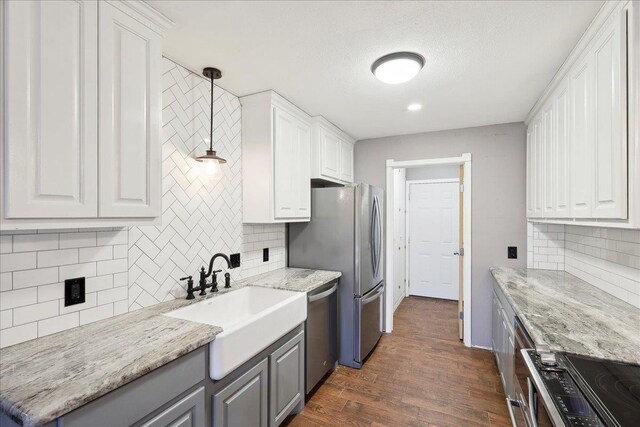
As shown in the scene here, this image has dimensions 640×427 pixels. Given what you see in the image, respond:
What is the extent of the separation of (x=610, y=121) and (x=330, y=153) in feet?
7.38

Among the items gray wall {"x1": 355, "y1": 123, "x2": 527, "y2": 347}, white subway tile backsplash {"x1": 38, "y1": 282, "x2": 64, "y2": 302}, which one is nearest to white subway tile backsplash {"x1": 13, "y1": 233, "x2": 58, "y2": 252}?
white subway tile backsplash {"x1": 38, "y1": 282, "x2": 64, "y2": 302}

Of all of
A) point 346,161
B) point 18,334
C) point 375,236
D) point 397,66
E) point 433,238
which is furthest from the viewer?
point 433,238

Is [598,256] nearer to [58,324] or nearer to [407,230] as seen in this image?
[407,230]

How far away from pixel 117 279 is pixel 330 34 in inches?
69.7

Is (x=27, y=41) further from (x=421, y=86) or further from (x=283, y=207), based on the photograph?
(x=421, y=86)

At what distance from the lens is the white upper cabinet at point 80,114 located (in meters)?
0.98

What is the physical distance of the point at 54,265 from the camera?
1.35 m

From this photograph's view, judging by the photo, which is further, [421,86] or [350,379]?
[350,379]

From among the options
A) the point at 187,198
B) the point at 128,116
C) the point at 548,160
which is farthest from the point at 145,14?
the point at 548,160

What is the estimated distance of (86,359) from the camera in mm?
1086

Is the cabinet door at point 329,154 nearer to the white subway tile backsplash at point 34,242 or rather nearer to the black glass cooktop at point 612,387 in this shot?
the white subway tile backsplash at point 34,242

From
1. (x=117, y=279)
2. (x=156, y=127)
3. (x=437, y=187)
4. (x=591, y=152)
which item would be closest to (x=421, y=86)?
(x=591, y=152)

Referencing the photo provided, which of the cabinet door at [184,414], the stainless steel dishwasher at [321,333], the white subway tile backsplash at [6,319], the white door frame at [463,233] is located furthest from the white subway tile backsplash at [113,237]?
the white door frame at [463,233]

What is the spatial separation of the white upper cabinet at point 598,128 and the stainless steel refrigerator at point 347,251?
4.89ft
